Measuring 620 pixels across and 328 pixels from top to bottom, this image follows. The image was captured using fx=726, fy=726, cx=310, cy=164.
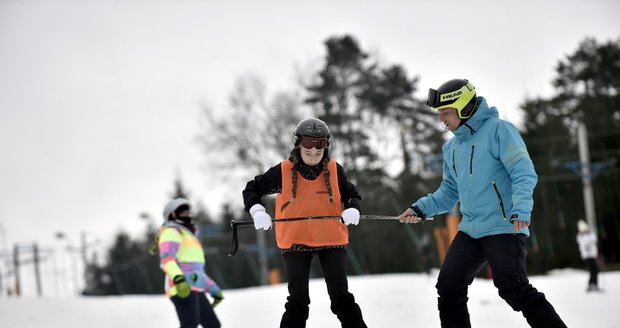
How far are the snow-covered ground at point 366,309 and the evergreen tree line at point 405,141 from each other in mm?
15622

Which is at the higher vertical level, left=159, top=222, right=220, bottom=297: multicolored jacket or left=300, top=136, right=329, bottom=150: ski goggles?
left=300, top=136, right=329, bottom=150: ski goggles

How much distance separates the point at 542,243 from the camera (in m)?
31.1

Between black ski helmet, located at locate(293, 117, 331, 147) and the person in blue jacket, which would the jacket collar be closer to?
the person in blue jacket

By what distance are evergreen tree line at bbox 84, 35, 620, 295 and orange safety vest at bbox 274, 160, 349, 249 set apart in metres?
25.6

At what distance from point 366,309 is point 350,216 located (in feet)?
19.9

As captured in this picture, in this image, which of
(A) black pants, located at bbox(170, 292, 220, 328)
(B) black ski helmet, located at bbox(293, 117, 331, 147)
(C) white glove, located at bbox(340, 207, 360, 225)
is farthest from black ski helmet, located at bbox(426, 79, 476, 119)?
(A) black pants, located at bbox(170, 292, 220, 328)

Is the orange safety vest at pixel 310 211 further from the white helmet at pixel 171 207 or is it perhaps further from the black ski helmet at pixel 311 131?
the white helmet at pixel 171 207

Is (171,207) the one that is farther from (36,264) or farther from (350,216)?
(36,264)

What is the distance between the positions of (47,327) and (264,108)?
1063 inches

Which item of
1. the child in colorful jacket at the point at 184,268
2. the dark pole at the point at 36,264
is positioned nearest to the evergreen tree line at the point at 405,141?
the dark pole at the point at 36,264

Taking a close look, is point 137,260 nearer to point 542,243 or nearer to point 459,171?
point 542,243

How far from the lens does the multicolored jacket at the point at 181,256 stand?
6.14 meters

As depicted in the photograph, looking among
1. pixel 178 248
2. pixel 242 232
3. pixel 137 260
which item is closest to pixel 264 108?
pixel 242 232

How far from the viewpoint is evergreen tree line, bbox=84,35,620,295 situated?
3100 cm
